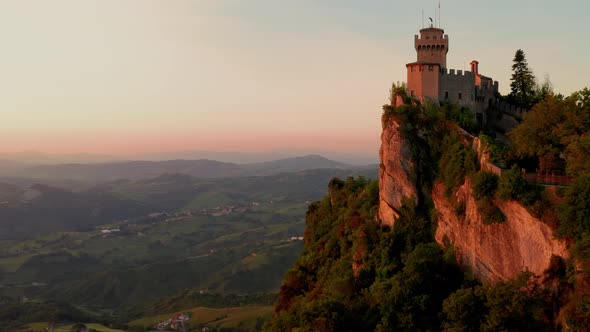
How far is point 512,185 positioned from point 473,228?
7058 millimetres

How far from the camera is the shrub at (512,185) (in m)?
44.2

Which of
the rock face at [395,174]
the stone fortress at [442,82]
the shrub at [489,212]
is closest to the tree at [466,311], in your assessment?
the shrub at [489,212]

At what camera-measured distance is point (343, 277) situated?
5991 cm

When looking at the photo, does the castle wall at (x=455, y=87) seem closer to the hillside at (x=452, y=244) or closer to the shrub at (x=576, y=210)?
the hillside at (x=452, y=244)

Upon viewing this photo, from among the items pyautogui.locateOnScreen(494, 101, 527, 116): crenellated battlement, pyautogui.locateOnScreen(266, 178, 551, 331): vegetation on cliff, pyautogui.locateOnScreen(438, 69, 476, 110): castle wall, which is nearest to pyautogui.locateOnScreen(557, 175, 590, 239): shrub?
pyautogui.locateOnScreen(266, 178, 551, 331): vegetation on cliff

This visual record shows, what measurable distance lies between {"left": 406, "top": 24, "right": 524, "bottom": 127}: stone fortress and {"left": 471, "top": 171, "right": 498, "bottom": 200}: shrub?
64.6 feet

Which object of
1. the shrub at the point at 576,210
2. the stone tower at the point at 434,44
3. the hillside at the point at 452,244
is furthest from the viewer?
the stone tower at the point at 434,44

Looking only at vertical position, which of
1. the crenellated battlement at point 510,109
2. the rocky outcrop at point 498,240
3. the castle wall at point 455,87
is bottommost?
the rocky outcrop at point 498,240

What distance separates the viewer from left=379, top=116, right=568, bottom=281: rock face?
42.6 m

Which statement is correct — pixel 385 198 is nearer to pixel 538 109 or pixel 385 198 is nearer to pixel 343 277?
pixel 343 277

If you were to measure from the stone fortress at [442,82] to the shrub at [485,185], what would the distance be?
19.7m

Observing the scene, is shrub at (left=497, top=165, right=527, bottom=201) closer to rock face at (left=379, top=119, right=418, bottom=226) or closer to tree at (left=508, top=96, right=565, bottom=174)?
tree at (left=508, top=96, right=565, bottom=174)

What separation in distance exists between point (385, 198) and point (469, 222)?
13.2 m

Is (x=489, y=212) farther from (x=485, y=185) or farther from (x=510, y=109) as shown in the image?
(x=510, y=109)
